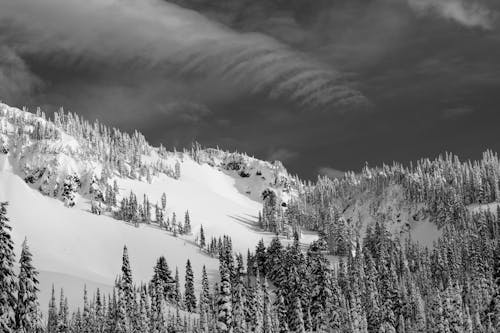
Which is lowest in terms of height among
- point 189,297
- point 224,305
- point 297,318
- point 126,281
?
point 224,305

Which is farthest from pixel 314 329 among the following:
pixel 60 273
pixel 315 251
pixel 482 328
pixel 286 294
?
pixel 60 273

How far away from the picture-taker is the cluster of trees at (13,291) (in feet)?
113

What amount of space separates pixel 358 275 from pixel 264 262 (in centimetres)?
4105

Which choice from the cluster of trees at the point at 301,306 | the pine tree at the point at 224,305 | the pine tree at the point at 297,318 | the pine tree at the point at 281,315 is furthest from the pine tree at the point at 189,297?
the pine tree at the point at 224,305

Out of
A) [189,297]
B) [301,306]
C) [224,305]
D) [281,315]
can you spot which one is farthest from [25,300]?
[189,297]

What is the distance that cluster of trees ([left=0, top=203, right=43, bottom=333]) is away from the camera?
34531 millimetres

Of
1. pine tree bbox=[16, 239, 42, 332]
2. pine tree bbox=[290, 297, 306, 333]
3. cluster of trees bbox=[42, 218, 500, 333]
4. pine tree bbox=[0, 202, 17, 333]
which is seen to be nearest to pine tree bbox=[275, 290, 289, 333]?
cluster of trees bbox=[42, 218, 500, 333]

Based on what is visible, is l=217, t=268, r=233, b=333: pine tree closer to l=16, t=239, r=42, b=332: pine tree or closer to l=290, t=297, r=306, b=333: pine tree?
l=16, t=239, r=42, b=332: pine tree

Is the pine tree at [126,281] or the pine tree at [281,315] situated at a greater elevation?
the pine tree at [126,281]

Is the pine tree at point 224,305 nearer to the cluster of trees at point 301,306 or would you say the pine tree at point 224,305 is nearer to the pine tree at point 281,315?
the cluster of trees at point 301,306

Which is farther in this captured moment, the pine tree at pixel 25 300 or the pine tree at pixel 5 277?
the pine tree at pixel 25 300

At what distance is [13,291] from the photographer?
36406mm

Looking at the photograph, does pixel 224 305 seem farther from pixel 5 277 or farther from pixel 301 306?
pixel 301 306

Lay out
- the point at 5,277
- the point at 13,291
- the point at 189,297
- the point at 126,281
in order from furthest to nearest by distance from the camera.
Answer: the point at 189,297
the point at 126,281
the point at 13,291
the point at 5,277
